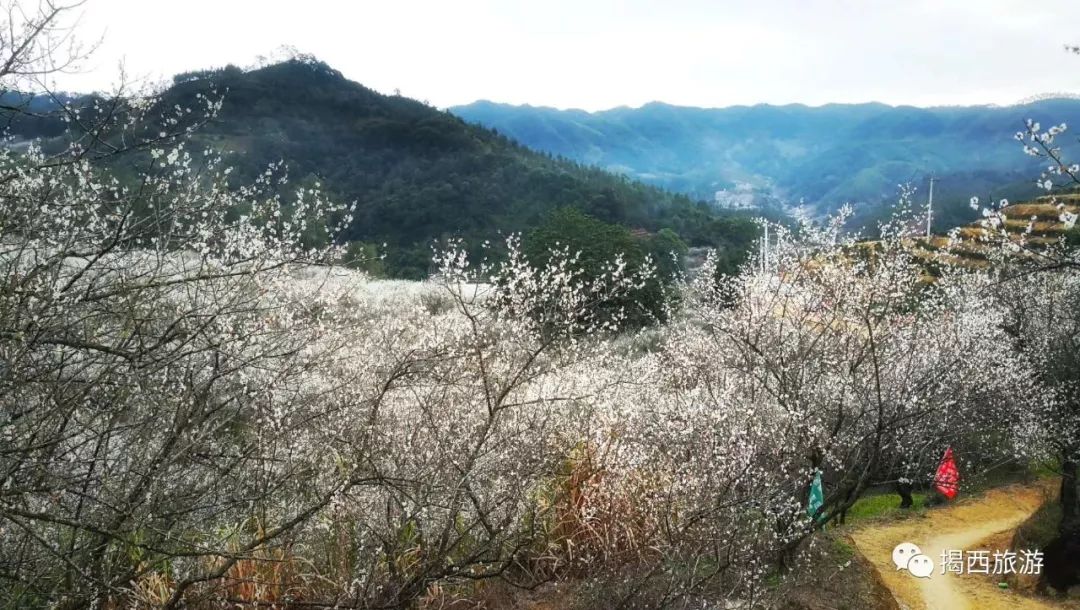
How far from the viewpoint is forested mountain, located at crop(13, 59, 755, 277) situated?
46.8 meters

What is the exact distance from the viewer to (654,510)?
5.86 meters

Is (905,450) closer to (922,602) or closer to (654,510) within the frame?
(922,602)

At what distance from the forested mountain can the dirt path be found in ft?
100

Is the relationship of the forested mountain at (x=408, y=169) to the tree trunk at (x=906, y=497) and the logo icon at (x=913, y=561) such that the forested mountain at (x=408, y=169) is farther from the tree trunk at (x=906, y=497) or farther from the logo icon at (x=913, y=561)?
the logo icon at (x=913, y=561)

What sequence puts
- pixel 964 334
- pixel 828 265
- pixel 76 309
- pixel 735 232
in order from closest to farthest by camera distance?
pixel 76 309 < pixel 828 265 < pixel 964 334 < pixel 735 232

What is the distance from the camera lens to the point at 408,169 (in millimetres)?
58000

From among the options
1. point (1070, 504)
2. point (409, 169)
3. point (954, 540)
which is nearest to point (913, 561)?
point (954, 540)

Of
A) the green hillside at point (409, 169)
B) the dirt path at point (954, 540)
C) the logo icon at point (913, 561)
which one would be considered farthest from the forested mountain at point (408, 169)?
the logo icon at point (913, 561)

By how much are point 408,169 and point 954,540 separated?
53063mm

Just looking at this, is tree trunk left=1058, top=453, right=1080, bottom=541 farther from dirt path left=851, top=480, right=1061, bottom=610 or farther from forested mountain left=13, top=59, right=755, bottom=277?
forested mountain left=13, top=59, right=755, bottom=277

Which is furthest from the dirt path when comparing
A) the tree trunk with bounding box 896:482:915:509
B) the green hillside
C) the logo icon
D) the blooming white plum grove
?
the green hillside

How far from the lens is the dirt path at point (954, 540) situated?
891 centimetres

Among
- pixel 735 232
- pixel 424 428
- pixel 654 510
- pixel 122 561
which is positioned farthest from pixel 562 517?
pixel 735 232

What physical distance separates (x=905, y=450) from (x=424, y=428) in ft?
30.9
